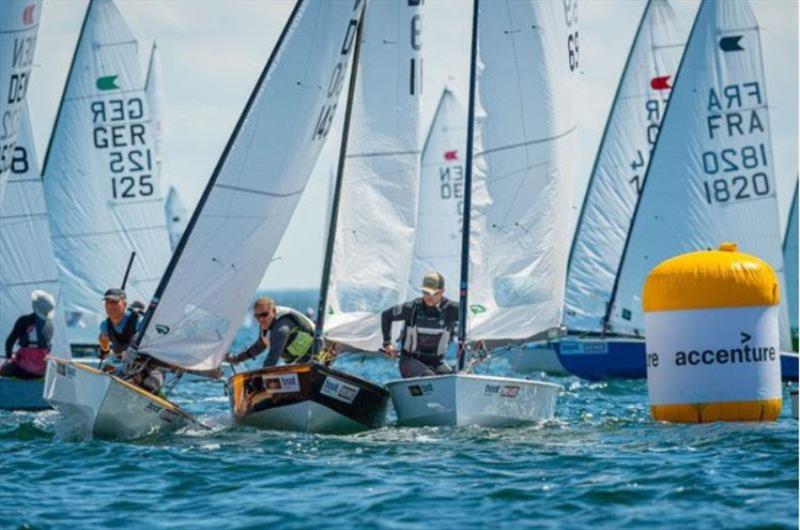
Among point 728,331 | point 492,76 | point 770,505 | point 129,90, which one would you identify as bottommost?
point 770,505

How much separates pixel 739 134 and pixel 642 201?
218 cm

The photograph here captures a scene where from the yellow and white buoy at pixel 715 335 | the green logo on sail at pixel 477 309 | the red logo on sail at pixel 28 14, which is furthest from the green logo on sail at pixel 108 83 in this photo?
the yellow and white buoy at pixel 715 335

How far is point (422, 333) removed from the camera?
17.8 m

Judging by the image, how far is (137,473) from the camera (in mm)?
14469

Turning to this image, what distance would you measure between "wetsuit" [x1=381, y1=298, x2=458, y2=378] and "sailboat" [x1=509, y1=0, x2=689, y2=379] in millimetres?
15723

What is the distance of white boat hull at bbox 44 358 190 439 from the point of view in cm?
1664

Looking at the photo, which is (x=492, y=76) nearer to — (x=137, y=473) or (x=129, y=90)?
(x=137, y=473)

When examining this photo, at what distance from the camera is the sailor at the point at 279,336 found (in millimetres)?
17688

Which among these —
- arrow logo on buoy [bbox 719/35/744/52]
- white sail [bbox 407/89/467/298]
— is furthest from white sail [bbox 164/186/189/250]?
arrow logo on buoy [bbox 719/35/744/52]

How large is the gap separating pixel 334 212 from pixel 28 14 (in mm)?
4560

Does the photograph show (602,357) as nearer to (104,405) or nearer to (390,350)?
(390,350)

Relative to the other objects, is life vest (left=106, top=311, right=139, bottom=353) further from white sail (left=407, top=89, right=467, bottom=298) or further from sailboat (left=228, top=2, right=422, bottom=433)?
white sail (left=407, top=89, right=467, bottom=298)

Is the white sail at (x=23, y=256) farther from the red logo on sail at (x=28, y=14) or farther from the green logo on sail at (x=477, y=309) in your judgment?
the green logo on sail at (x=477, y=309)

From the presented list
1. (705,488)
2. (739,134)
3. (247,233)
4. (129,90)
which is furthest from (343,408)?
(129,90)
